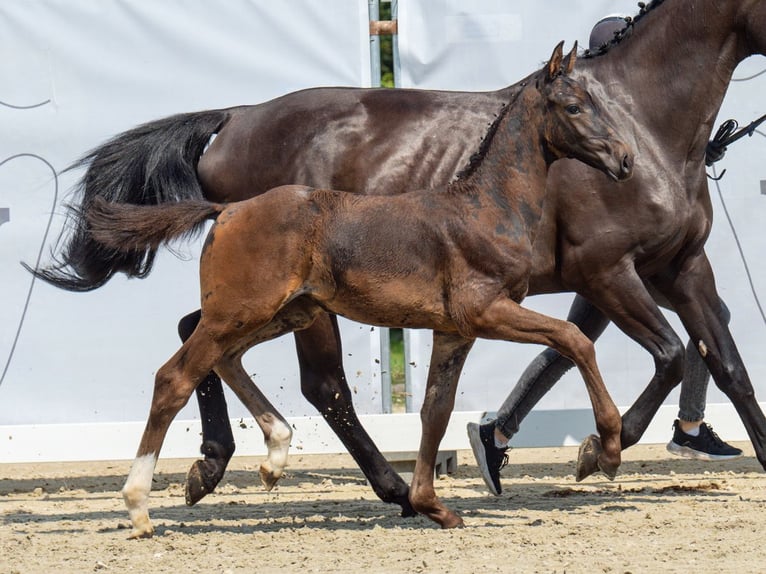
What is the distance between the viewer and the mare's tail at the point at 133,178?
5535 millimetres

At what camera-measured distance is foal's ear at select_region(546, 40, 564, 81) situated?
462 cm

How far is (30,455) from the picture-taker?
6.49 meters

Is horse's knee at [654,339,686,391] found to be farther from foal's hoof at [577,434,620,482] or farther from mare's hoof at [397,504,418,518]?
mare's hoof at [397,504,418,518]

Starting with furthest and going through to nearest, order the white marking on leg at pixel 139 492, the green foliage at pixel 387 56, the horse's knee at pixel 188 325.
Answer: the green foliage at pixel 387 56
the horse's knee at pixel 188 325
the white marking on leg at pixel 139 492

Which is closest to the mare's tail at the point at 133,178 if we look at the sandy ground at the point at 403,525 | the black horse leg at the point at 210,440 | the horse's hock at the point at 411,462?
the black horse leg at the point at 210,440

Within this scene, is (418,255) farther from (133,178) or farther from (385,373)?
(385,373)

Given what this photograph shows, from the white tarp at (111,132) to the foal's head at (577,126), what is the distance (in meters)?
1.97

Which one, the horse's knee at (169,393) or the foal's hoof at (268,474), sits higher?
the horse's knee at (169,393)

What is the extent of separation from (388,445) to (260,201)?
2.05 m

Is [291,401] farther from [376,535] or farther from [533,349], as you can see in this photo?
[376,535]

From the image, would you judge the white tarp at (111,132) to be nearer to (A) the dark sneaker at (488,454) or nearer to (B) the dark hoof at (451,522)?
(A) the dark sneaker at (488,454)

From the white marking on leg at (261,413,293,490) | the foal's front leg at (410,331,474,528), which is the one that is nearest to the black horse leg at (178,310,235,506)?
the white marking on leg at (261,413,293,490)

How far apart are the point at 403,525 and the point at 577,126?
1.63 m

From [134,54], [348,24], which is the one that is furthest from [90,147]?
[348,24]
